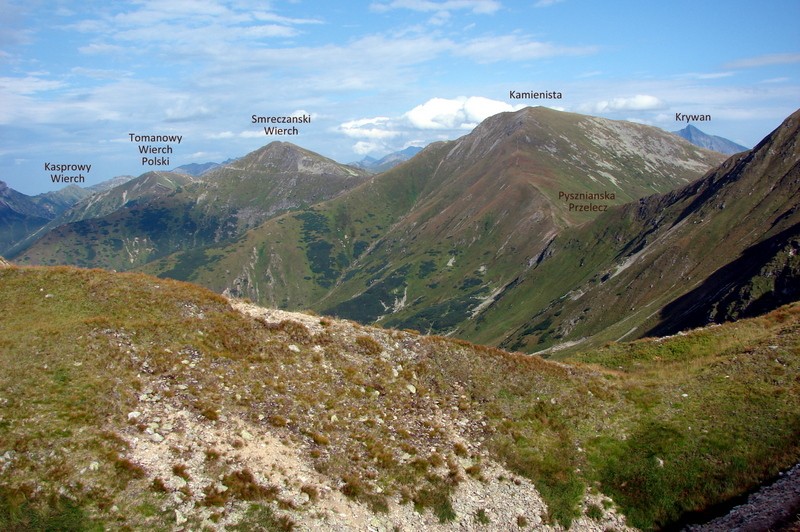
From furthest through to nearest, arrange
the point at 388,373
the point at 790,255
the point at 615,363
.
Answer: the point at 790,255 → the point at 615,363 → the point at 388,373

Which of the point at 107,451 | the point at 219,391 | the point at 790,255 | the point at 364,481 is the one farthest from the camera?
the point at 790,255

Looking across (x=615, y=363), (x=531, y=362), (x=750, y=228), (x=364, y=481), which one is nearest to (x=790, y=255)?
(x=750, y=228)

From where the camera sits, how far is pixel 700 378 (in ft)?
104

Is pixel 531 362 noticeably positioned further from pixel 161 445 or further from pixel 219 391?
pixel 161 445

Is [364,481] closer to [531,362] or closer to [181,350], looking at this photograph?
[181,350]

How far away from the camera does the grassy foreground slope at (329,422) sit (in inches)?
790

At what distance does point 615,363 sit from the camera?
135 ft

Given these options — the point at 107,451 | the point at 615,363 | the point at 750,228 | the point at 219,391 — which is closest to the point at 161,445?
the point at 107,451

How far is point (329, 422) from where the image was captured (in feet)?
85.8

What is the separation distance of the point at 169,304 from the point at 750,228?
8970 inches

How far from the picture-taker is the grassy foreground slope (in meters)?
20.1

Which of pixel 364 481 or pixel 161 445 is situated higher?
pixel 161 445

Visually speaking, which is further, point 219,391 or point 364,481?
point 219,391

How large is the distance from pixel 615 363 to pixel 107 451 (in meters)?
36.6
